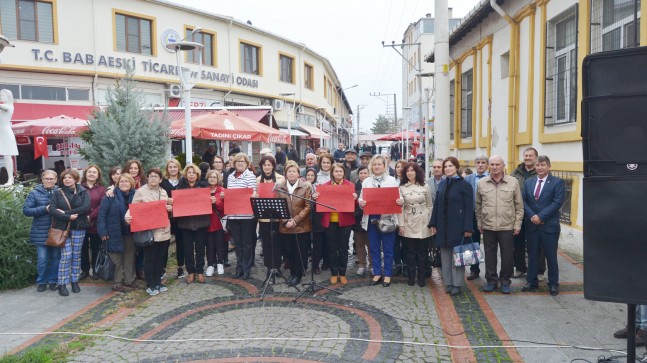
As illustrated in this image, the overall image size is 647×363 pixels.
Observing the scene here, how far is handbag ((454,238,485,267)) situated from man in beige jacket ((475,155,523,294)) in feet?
0.90

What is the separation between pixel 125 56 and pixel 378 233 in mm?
19033

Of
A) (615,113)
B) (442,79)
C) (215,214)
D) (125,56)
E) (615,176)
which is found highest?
(125,56)

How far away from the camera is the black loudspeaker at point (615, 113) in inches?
138

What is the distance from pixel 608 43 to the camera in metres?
8.18

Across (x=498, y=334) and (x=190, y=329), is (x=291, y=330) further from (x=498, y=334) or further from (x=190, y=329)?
(x=498, y=334)

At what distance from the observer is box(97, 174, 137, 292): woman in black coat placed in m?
6.93

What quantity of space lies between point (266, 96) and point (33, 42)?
42.2 feet

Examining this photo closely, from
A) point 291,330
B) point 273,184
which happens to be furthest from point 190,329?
point 273,184

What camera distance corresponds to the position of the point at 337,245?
7.40m

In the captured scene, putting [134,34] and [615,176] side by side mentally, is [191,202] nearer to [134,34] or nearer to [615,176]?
[615,176]

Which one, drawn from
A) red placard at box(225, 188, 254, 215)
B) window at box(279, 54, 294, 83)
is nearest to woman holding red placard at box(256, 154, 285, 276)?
red placard at box(225, 188, 254, 215)

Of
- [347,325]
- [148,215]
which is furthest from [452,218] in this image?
[148,215]

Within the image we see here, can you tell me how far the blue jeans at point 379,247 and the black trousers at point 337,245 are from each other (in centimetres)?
37

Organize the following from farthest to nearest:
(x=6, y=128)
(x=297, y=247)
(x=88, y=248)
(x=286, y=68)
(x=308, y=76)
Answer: (x=308, y=76), (x=286, y=68), (x=6, y=128), (x=88, y=248), (x=297, y=247)
